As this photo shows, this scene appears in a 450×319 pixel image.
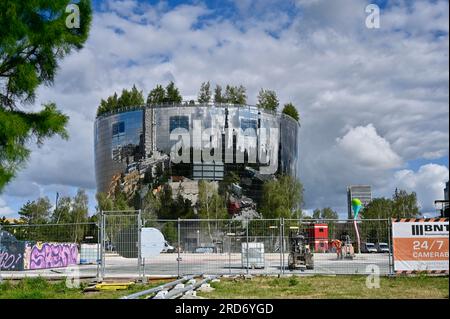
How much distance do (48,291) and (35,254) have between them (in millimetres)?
15487

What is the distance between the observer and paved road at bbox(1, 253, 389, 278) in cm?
2103

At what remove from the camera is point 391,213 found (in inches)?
3157

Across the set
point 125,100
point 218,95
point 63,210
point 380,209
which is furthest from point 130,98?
point 380,209

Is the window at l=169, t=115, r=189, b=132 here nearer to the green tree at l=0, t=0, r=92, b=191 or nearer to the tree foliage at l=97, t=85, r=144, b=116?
the tree foliage at l=97, t=85, r=144, b=116

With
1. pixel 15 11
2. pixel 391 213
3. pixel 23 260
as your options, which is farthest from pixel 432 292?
pixel 391 213

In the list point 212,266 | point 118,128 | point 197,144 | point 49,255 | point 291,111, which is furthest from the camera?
point 291,111

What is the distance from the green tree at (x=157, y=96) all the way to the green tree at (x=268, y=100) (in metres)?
22.3

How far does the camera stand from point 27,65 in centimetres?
1625

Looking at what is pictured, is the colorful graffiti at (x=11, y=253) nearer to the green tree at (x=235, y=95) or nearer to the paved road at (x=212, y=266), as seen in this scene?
the paved road at (x=212, y=266)

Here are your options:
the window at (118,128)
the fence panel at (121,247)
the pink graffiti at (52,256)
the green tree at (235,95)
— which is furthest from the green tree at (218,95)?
the fence panel at (121,247)

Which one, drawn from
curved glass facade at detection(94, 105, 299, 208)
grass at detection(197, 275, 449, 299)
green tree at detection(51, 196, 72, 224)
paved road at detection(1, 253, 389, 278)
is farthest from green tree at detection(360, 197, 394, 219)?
grass at detection(197, 275, 449, 299)

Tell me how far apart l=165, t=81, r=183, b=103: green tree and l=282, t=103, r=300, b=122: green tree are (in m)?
25.3

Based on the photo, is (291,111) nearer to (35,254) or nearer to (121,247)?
(35,254)
